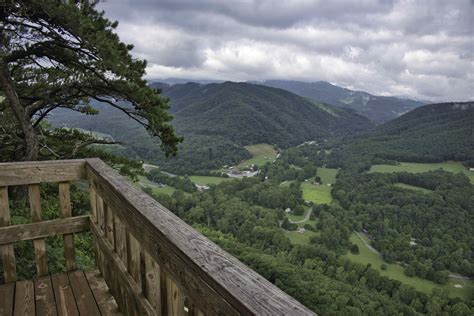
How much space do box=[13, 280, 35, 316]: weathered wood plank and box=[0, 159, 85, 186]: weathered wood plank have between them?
0.75 metres

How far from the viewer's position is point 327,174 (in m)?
101

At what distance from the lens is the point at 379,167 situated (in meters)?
101

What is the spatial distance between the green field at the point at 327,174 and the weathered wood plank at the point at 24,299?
313 feet

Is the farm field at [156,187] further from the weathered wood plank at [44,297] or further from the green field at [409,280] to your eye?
the weathered wood plank at [44,297]

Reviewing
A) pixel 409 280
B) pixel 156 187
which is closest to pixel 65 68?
pixel 409 280

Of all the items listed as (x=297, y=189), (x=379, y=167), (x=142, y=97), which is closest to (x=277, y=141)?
(x=379, y=167)

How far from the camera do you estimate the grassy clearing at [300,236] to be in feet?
178

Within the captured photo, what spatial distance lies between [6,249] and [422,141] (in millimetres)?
136360

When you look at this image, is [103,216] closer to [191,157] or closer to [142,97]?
[142,97]

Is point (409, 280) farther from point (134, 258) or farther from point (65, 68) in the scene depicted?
point (134, 258)

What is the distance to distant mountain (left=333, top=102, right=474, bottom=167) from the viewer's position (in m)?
104

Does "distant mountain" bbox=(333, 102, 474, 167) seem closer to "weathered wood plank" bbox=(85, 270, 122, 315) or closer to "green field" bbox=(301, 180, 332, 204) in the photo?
"green field" bbox=(301, 180, 332, 204)

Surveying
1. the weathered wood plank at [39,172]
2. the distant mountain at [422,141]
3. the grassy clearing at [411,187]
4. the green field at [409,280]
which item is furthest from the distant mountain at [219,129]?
the weathered wood plank at [39,172]

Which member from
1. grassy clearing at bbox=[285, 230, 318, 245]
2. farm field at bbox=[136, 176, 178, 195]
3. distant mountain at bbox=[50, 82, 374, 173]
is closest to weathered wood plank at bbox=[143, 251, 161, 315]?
grassy clearing at bbox=[285, 230, 318, 245]
